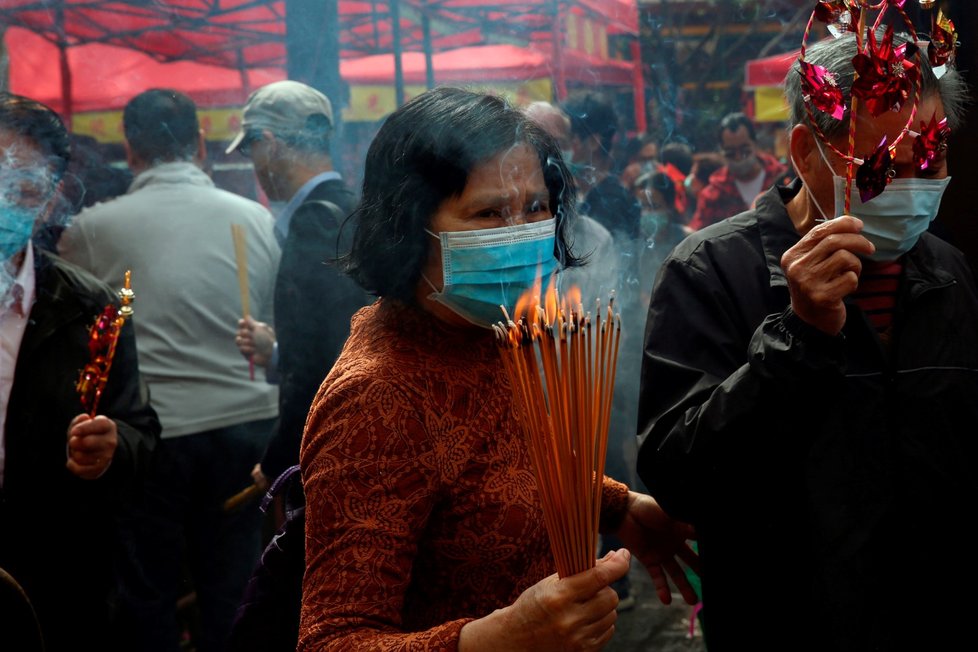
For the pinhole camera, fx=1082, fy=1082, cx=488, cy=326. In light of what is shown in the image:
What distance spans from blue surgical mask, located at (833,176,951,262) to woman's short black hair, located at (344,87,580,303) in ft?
2.06

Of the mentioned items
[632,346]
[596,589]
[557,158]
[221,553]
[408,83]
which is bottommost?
[221,553]

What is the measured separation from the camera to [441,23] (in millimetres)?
4863

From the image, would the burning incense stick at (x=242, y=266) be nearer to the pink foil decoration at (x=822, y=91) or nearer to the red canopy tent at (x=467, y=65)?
the red canopy tent at (x=467, y=65)

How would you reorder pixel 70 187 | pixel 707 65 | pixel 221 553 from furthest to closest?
pixel 707 65 → pixel 70 187 → pixel 221 553

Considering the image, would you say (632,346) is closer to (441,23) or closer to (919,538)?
(441,23)

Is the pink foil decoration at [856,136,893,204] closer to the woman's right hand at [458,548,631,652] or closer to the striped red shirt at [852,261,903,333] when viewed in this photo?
the striped red shirt at [852,261,903,333]

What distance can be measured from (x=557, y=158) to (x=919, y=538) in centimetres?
99

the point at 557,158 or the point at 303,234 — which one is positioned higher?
the point at 557,158

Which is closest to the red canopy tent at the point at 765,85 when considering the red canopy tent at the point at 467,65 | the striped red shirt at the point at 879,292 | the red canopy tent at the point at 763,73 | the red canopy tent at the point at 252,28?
the red canopy tent at the point at 763,73

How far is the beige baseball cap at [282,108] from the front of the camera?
3969mm

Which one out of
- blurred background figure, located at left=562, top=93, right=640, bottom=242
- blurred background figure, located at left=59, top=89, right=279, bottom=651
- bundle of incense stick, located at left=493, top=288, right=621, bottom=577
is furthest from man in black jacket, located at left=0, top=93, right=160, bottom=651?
blurred background figure, located at left=562, top=93, right=640, bottom=242

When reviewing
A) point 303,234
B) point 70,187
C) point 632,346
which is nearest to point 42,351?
point 303,234

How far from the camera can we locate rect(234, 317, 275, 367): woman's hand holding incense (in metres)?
3.82

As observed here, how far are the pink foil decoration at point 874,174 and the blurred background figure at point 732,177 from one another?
4261 mm
